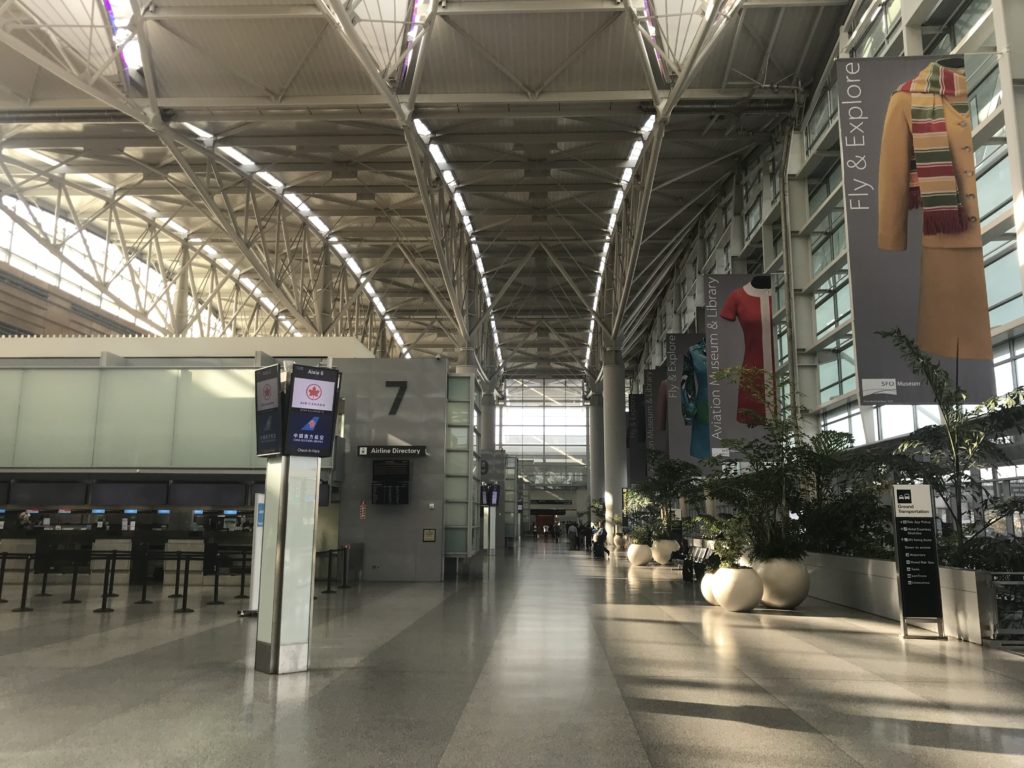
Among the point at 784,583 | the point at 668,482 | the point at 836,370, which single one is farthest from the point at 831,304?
the point at 784,583

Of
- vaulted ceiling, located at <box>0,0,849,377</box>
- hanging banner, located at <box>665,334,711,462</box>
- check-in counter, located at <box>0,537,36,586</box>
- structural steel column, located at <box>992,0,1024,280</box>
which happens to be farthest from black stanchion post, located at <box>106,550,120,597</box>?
hanging banner, located at <box>665,334,711,462</box>

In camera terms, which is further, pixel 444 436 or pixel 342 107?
pixel 342 107

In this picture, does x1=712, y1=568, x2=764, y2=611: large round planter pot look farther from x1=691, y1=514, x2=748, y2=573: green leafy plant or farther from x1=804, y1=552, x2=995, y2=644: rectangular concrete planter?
x1=804, y1=552, x2=995, y2=644: rectangular concrete planter

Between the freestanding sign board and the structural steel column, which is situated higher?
the structural steel column

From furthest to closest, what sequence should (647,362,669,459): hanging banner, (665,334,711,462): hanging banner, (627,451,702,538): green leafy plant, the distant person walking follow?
1. the distant person walking
2. (647,362,669,459): hanging banner
3. (627,451,702,538): green leafy plant
4. (665,334,711,462): hanging banner

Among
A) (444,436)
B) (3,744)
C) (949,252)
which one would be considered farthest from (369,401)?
(3,744)

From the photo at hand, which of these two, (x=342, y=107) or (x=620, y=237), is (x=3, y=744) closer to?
(x=342, y=107)

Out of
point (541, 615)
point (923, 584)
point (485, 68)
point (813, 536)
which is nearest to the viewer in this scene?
point (923, 584)

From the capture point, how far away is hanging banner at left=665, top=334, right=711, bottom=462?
25.6 meters

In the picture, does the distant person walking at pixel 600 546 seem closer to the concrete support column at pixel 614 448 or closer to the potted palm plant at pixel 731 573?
the concrete support column at pixel 614 448

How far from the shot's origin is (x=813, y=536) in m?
15.1

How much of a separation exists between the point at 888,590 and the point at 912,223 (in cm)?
564

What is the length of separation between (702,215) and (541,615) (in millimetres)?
28313

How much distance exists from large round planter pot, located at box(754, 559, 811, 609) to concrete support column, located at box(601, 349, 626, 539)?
26.1 m
